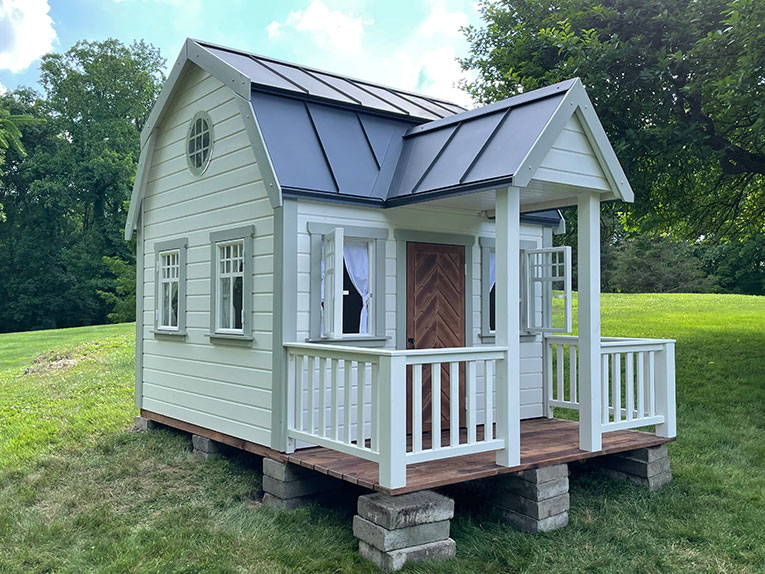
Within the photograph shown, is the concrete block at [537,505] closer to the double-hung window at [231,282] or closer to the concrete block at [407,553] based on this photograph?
the concrete block at [407,553]

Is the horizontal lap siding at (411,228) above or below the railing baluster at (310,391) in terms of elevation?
above

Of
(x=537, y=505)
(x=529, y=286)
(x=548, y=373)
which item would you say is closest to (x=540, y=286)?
(x=529, y=286)

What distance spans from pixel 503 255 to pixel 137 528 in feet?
13.0

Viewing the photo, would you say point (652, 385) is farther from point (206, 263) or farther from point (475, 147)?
point (206, 263)

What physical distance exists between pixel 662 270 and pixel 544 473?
123 ft

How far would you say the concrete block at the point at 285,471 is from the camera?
258 inches

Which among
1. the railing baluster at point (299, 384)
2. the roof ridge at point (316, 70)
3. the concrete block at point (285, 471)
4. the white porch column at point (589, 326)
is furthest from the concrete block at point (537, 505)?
the roof ridge at point (316, 70)

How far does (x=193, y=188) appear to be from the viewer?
8492mm

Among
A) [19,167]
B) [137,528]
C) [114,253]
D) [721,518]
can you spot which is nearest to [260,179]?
[137,528]

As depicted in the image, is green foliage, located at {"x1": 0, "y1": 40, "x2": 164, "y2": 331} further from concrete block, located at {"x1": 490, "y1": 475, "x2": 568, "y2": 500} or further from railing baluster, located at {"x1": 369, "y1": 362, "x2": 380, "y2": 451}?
railing baluster, located at {"x1": 369, "y1": 362, "x2": 380, "y2": 451}

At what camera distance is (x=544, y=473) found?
6273mm

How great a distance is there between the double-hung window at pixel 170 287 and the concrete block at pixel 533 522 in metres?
4.42

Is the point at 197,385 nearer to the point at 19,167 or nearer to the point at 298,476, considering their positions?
the point at 298,476

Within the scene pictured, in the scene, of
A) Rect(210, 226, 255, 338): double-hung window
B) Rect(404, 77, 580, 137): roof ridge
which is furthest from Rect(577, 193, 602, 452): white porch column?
Rect(210, 226, 255, 338): double-hung window
